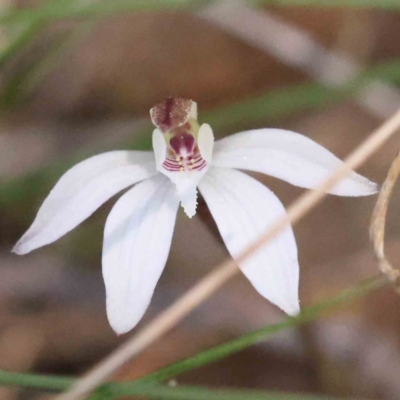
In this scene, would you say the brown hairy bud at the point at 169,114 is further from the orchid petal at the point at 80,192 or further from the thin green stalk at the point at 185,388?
the thin green stalk at the point at 185,388

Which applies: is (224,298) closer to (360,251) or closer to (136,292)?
(360,251)

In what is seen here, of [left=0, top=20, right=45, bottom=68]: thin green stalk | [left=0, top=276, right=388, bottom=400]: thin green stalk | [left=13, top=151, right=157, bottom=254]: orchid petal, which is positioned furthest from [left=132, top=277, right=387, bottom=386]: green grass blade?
[left=0, top=20, right=45, bottom=68]: thin green stalk

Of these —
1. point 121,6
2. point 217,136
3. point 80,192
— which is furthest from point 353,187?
point 217,136

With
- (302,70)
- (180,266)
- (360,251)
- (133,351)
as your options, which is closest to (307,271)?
(360,251)

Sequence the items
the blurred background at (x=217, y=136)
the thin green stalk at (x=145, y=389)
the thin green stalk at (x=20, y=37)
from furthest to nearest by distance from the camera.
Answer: the blurred background at (x=217, y=136) → the thin green stalk at (x=20, y=37) → the thin green stalk at (x=145, y=389)

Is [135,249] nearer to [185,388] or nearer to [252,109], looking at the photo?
[185,388]

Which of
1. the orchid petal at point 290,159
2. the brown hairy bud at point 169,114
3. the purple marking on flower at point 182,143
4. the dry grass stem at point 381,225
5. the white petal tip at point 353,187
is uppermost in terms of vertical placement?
the brown hairy bud at point 169,114

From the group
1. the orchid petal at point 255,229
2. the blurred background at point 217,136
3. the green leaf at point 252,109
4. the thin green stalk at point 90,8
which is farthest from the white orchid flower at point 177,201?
the green leaf at point 252,109

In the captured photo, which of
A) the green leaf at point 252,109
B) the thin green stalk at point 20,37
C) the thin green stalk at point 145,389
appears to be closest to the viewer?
the thin green stalk at point 145,389
